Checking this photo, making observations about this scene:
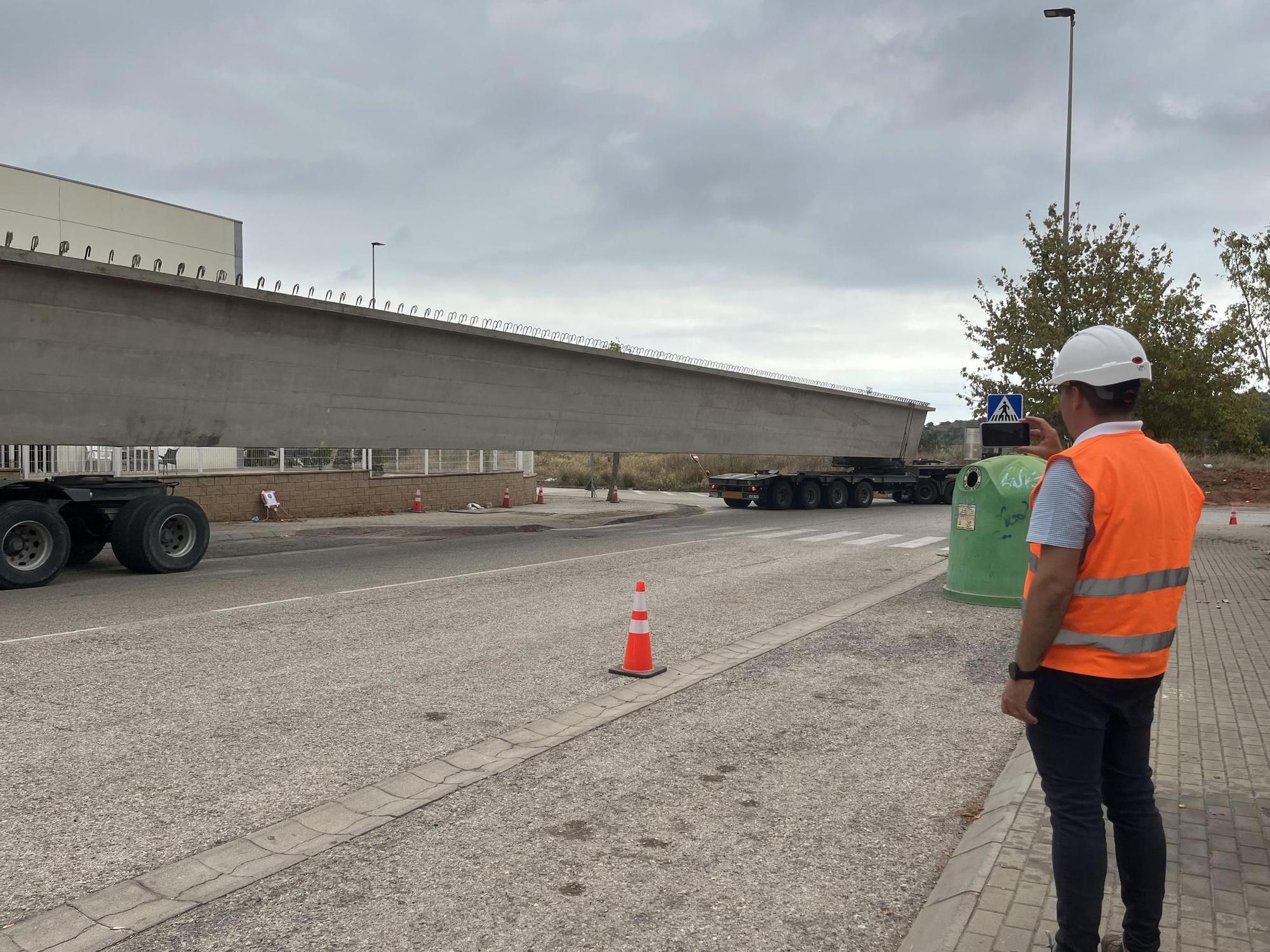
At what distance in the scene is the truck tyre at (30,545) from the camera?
40.2 ft

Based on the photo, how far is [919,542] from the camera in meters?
19.8

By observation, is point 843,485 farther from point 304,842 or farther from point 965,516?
point 304,842

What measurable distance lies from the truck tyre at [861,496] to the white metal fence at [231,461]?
11066 mm

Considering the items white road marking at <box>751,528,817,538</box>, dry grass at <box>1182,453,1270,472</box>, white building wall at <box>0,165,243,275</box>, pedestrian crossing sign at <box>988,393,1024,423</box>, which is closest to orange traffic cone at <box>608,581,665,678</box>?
pedestrian crossing sign at <box>988,393,1024,423</box>

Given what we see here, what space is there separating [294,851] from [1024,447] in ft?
11.4

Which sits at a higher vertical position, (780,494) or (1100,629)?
(1100,629)

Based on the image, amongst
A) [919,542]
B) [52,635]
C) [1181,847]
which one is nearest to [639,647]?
[1181,847]

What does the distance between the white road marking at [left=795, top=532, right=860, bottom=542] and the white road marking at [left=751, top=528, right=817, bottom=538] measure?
60 centimetres

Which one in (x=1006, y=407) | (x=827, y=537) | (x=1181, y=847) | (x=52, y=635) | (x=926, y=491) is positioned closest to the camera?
(x=1181, y=847)

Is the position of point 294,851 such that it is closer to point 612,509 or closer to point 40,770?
point 40,770

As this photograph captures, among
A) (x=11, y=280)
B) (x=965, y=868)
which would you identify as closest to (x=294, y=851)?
(x=965, y=868)

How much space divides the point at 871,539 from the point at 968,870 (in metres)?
16.8

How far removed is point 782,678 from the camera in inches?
293

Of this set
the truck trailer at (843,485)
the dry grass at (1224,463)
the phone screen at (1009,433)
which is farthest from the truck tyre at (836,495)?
the phone screen at (1009,433)
